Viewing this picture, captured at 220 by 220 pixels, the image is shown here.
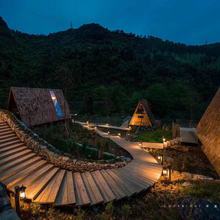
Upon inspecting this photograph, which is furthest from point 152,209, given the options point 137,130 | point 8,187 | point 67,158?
point 137,130

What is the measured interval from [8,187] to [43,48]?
175 ft

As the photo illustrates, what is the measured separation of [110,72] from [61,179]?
3931 centimetres

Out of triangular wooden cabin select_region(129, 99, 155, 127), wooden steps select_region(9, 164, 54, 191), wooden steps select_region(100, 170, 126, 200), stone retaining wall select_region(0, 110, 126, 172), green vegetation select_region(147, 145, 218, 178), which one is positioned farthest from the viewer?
triangular wooden cabin select_region(129, 99, 155, 127)

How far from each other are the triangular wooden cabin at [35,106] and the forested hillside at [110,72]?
3.64m

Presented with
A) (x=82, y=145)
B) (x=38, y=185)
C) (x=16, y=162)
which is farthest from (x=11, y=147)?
(x=82, y=145)

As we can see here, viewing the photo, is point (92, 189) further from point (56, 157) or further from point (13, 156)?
point (13, 156)

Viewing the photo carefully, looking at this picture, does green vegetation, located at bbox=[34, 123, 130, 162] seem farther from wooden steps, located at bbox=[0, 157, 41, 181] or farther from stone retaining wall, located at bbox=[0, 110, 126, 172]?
wooden steps, located at bbox=[0, 157, 41, 181]

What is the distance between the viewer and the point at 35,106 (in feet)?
39.6

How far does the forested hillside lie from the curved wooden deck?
39.9 ft

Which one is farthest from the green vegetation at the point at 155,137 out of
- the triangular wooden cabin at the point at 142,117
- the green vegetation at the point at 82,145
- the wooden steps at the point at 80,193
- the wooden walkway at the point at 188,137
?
the wooden steps at the point at 80,193

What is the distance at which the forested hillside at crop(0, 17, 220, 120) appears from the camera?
2294 cm

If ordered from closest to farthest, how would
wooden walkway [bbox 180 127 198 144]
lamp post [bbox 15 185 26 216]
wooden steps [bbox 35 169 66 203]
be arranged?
1. lamp post [bbox 15 185 26 216]
2. wooden steps [bbox 35 169 66 203]
3. wooden walkway [bbox 180 127 198 144]

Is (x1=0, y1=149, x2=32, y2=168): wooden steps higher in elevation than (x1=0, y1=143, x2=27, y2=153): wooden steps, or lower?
lower

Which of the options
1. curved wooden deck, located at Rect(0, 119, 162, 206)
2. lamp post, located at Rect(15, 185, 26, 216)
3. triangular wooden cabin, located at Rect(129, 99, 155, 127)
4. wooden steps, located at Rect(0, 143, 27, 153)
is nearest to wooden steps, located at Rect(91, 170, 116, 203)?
curved wooden deck, located at Rect(0, 119, 162, 206)
